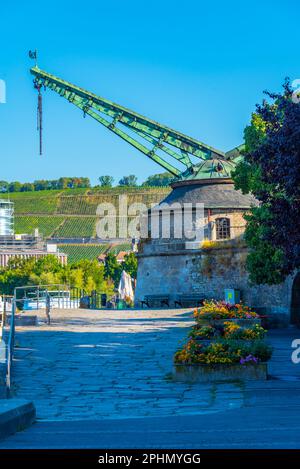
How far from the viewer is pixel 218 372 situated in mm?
14250

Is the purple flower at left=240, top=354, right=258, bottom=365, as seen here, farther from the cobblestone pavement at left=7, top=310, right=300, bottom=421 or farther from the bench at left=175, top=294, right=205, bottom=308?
the bench at left=175, top=294, right=205, bottom=308

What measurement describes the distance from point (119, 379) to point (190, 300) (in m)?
28.1

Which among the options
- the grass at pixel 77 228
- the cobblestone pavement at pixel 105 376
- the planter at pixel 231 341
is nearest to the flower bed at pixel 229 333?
the planter at pixel 231 341

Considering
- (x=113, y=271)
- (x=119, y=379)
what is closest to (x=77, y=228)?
(x=113, y=271)

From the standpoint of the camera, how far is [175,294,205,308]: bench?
139ft

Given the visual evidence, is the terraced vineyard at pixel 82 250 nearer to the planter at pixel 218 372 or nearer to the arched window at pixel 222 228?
the arched window at pixel 222 228

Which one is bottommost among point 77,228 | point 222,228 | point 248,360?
point 248,360

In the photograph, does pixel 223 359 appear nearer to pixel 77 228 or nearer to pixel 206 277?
pixel 206 277

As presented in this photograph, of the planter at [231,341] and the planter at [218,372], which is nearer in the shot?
the planter at [218,372]

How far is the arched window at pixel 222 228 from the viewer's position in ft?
152

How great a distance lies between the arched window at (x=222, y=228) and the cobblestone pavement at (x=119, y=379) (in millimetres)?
21283

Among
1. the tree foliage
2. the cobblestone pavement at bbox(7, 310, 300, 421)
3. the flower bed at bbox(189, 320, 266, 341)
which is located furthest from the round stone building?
the tree foliage
